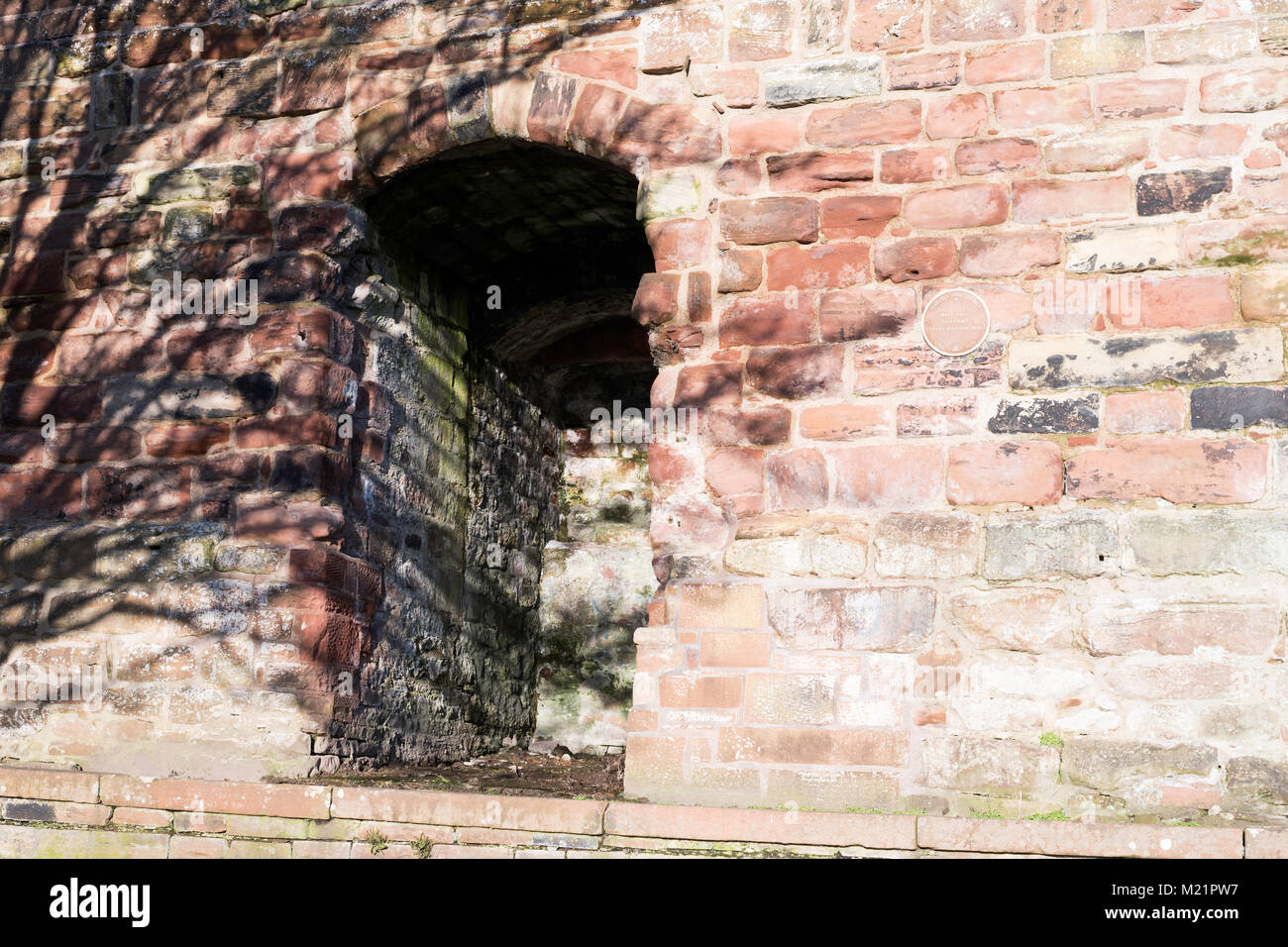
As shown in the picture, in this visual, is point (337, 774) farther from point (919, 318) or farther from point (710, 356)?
point (919, 318)

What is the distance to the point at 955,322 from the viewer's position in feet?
13.7

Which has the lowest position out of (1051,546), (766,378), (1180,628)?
(1180,628)

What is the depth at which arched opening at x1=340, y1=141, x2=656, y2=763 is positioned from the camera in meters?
5.07

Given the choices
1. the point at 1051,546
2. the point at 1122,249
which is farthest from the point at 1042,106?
the point at 1051,546

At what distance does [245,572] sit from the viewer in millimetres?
4598

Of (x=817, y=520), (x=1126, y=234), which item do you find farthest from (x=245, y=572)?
(x=1126, y=234)

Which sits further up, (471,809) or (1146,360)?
(1146,360)

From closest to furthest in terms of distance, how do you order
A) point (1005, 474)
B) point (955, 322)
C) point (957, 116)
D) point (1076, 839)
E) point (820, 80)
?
point (1076, 839)
point (1005, 474)
point (955, 322)
point (957, 116)
point (820, 80)

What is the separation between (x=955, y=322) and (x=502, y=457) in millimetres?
2763

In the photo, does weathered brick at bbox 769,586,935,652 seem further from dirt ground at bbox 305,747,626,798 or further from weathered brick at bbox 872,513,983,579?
dirt ground at bbox 305,747,626,798

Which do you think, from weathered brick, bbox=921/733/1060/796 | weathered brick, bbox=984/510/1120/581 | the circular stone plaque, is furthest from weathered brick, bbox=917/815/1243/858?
the circular stone plaque

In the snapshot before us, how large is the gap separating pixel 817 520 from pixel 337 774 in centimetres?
179

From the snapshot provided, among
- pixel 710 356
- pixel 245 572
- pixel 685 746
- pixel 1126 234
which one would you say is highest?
pixel 1126 234

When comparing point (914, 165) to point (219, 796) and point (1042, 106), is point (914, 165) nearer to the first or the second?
point (1042, 106)
